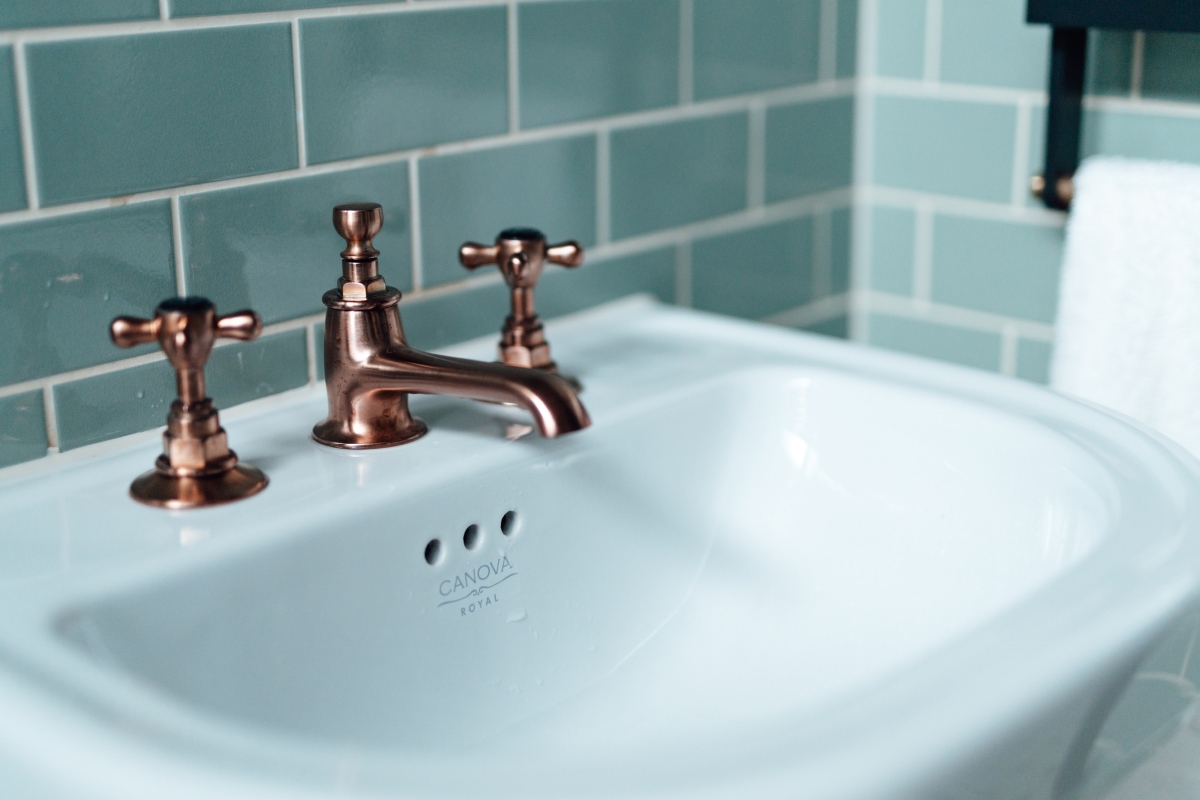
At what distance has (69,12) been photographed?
587 mm

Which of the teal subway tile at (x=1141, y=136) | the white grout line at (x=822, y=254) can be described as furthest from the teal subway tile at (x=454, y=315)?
the teal subway tile at (x=1141, y=136)

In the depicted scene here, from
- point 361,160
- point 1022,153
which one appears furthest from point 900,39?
point 361,160

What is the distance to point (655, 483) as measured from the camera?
0.73 meters

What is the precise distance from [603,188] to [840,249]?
0.30m

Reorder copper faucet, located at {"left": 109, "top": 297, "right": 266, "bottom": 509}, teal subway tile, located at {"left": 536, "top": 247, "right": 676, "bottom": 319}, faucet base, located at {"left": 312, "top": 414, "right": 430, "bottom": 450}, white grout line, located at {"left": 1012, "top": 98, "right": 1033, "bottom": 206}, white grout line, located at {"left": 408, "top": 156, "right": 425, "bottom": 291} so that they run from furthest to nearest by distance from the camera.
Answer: white grout line, located at {"left": 1012, "top": 98, "right": 1033, "bottom": 206} < teal subway tile, located at {"left": 536, "top": 247, "right": 676, "bottom": 319} < white grout line, located at {"left": 408, "top": 156, "right": 425, "bottom": 291} < faucet base, located at {"left": 312, "top": 414, "right": 430, "bottom": 450} < copper faucet, located at {"left": 109, "top": 297, "right": 266, "bottom": 509}

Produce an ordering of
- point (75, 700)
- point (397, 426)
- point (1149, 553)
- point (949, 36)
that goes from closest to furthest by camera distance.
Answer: point (75, 700)
point (1149, 553)
point (397, 426)
point (949, 36)

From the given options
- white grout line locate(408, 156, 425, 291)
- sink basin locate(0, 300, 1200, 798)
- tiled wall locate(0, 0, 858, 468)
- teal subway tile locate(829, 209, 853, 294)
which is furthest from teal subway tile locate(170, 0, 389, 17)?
teal subway tile locate(829, 209, 853, 294)

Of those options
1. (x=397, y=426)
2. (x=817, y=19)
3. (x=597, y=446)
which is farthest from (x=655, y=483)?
(x=817, y=19)

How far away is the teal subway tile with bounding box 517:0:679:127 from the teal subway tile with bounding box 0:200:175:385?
0.88 ft

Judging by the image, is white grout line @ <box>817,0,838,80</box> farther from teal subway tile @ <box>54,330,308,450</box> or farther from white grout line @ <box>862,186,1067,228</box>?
teal subway tile @ <box>54,330,308,450</box>

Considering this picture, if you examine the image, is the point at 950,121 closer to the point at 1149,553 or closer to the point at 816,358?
the point at 816,358

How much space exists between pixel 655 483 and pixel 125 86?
1.15ft

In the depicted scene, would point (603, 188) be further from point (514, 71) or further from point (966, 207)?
point (966, 207)

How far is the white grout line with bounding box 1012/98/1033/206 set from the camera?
966mm
